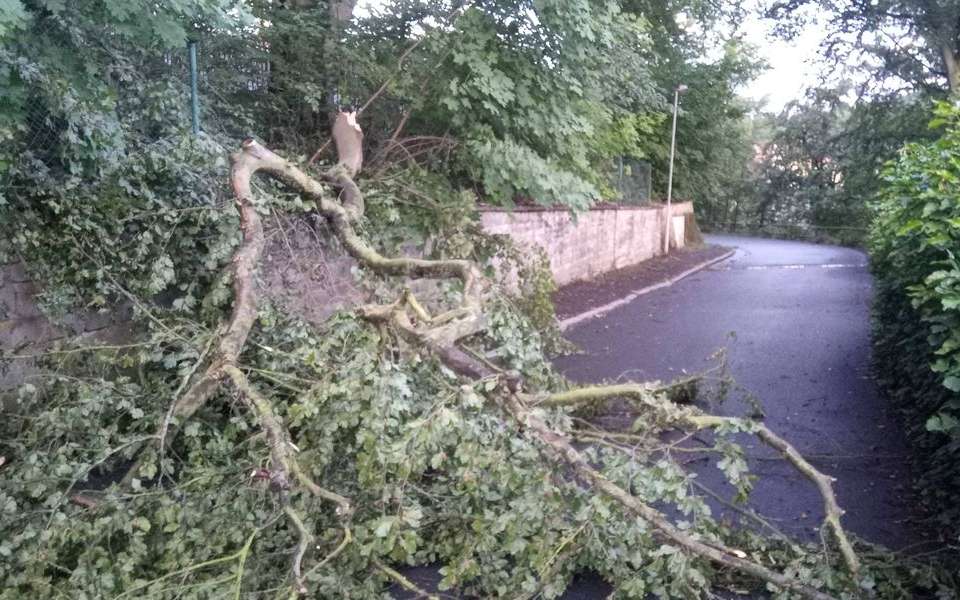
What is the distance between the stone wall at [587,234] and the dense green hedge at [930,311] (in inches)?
147

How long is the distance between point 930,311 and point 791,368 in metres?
3.99

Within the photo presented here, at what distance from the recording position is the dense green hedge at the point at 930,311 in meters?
4.48

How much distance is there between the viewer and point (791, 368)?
30.0ft

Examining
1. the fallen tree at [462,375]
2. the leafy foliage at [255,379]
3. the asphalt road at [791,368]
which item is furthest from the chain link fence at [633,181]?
the fallen tree at [462,375]

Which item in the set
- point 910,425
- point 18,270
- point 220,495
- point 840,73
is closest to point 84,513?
point 220,495

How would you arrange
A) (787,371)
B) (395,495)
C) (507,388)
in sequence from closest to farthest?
(395,495) < (507,388) < (787,371)

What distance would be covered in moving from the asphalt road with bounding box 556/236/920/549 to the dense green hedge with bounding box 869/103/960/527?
0.25 metres

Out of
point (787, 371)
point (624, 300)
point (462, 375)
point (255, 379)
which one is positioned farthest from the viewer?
point (624, 300)

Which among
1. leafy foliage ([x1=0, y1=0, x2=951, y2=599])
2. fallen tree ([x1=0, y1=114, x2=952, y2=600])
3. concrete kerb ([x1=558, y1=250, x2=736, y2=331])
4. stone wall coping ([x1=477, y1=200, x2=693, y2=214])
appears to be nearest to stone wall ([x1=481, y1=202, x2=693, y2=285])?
stone wall coping ([x1=477, y1=200, x2=693, y2=214])

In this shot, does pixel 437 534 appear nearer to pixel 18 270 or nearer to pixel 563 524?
pixel 563 524

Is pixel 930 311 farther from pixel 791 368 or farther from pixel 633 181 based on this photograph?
pixel 633 181

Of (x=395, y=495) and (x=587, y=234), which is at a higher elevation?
(x=587, y=234)

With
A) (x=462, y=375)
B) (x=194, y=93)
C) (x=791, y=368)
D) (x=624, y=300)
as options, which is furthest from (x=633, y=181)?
(x=462, y=375)

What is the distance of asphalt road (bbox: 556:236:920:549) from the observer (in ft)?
17.6
